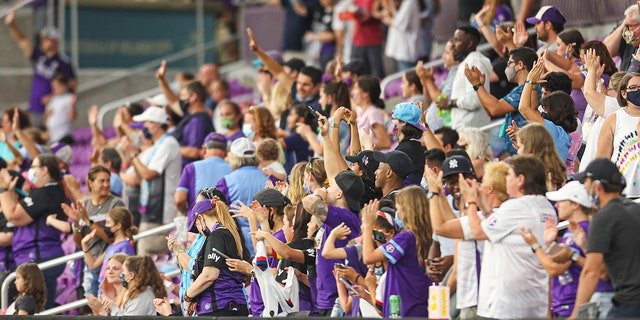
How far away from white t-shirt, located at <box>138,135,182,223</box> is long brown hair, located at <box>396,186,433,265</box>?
5.27m

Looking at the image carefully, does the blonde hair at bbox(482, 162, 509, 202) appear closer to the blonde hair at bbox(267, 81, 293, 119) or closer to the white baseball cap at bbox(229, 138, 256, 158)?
the white baseball cap at bbox(229, 138, 256, 158)

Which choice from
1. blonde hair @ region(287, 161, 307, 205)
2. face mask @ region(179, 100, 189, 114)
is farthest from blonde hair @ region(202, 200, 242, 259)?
face mask @ region(179, 100, 189, 114)

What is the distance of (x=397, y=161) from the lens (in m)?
10.3

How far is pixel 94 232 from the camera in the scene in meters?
13.0

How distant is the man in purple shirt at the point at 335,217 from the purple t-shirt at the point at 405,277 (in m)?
0.70

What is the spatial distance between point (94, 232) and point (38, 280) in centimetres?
86

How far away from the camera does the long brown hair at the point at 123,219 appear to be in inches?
504

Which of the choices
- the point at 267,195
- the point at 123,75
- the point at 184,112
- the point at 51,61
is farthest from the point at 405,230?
the point at 123,75

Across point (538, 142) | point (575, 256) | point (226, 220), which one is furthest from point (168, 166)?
point (575, 256)

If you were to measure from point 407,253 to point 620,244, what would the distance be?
1661 millimetres

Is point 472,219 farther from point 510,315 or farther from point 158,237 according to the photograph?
point 158,237

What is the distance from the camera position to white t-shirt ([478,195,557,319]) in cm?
855

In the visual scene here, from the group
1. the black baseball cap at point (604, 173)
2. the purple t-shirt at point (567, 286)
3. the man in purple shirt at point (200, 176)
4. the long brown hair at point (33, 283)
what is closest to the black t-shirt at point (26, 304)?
the long brown hair at point (33, 283)

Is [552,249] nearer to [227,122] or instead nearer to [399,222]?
[399,222]
